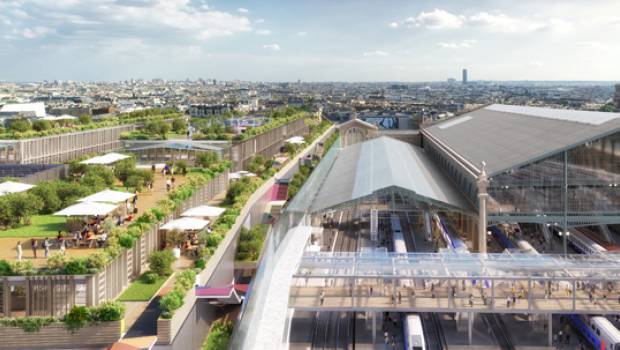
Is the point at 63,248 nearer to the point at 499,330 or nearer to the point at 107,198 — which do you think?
the point at 107,198

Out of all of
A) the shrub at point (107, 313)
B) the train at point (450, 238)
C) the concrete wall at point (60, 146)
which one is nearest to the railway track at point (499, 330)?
the train at point (450, 238)

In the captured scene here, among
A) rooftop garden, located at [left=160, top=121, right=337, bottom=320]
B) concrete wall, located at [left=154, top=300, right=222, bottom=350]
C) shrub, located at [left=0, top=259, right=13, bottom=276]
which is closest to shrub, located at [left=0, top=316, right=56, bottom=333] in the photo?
shrub, located at [left=0, top=259, right=13, bottom=276]

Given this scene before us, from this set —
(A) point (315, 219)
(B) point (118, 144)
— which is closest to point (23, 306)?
(A) point (315, 219)

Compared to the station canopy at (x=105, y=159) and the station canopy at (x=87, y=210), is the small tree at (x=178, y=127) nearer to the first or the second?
the station canopy at (x=105, y=159)

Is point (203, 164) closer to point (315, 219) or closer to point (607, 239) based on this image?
point (315, 219)

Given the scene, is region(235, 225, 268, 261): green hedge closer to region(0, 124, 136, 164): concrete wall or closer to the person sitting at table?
the person sitting at table

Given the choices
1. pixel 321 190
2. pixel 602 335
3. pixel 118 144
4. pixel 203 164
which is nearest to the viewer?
pixel 602 335
